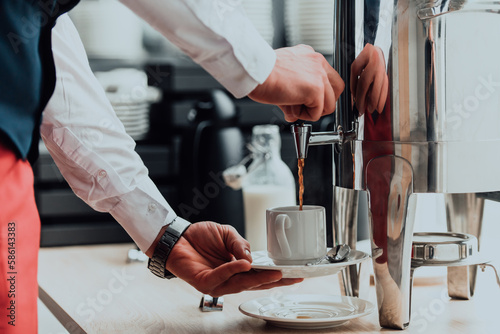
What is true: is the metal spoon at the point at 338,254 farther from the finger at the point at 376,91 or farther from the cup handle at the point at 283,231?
the finger at the point at 376,91

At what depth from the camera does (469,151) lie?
886mm

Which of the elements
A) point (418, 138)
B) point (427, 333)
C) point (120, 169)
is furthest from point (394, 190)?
point (120, 169)

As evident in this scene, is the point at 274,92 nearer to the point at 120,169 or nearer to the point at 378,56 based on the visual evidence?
the point at 378,56

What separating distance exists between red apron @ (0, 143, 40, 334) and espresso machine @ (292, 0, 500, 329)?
37cm

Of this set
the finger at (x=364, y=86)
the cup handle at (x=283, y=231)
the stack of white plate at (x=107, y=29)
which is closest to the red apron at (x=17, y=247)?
the cup handle at (x=283, y=231)

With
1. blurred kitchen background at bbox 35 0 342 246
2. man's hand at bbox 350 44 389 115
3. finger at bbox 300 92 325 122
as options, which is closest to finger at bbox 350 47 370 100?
man's hand at bbox 350 44 389 115

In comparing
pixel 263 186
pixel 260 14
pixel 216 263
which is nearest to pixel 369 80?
pixel 216 263

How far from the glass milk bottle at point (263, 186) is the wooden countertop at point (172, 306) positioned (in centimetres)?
23

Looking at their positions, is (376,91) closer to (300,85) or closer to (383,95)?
(383,95)

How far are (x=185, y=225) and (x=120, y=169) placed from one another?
0.13 meters

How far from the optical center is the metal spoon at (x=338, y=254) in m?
0.92

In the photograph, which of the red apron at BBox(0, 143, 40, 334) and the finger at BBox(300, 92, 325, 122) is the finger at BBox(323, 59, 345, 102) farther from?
the red apron at BBox(0, 143, 40, 334)

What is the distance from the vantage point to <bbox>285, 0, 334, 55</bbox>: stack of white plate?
255 centimetres

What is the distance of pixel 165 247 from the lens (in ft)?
3.36
